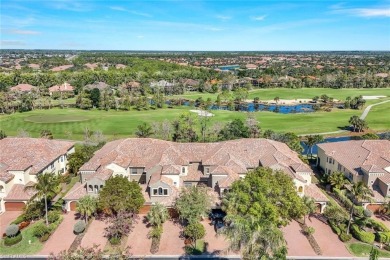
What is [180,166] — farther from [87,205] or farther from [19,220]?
[19,220]

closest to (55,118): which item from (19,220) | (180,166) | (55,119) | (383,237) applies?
(55,119)

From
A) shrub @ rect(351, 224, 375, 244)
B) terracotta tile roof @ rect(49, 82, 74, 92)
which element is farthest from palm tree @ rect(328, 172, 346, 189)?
terracotta tile roof @ rect(49, 82, 74, 92)

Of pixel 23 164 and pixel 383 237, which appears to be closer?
pixel 383 237

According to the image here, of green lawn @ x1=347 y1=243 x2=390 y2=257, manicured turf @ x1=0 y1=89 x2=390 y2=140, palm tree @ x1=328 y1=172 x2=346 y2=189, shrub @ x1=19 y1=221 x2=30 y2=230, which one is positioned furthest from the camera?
manicured turf @ x1=0 y1=89 x2=390 y2=140

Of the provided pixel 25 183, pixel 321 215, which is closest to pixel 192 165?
pixel 321 215

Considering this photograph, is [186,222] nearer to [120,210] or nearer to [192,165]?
[120,210]

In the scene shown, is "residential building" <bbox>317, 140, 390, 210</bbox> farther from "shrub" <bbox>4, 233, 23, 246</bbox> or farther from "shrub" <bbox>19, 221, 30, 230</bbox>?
"shrub" <bbox>19, 221, 30, 230</bbox>

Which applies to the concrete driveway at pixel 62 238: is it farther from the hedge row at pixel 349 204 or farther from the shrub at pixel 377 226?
the shrub at pixel 377 226
